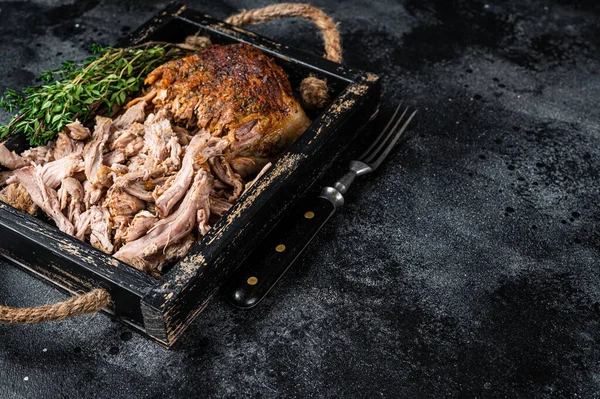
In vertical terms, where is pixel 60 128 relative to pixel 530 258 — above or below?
above

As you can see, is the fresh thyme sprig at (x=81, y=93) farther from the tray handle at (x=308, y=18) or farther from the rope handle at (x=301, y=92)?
the tray handle at (x=308, y=18)

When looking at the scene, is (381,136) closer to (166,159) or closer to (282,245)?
(282,245)

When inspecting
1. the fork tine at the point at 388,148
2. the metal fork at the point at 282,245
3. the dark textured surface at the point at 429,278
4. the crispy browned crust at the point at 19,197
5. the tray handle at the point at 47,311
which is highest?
the crispy browned crust at the point at 19,197

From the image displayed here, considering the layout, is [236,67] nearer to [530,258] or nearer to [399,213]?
[399,213]

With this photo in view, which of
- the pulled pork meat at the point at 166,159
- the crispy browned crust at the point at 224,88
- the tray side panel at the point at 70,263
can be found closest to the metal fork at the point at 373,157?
the pulled pork meat at the point at 166,159

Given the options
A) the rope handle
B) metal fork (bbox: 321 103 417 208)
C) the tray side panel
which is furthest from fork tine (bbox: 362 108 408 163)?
the tray side panel

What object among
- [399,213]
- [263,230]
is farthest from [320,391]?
[399,213]
